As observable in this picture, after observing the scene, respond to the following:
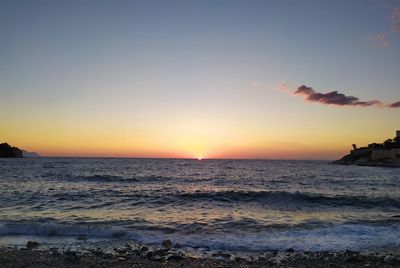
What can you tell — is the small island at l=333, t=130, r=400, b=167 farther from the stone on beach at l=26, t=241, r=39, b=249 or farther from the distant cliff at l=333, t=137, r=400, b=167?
the stone on beach at l=26, t=241, r=39, b=249

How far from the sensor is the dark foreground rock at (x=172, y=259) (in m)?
11.2

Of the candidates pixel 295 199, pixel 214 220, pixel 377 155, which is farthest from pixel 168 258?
pixel 377 155

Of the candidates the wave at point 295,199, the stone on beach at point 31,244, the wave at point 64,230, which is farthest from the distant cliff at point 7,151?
the stone on beach at point 31,244

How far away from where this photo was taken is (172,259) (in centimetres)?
1174

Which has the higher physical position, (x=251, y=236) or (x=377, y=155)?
(x=377, y=155)

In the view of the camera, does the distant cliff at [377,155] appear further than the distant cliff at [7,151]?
No

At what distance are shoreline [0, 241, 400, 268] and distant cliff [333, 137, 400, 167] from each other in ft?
358

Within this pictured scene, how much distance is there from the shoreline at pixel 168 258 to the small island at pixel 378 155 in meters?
109

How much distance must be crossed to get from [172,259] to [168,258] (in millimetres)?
147

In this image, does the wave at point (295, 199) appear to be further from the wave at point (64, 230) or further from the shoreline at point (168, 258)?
the shoreline at point (168, 258)

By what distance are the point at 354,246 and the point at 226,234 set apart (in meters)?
4.94

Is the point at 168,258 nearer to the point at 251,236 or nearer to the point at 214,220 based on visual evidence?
the point at 251,236

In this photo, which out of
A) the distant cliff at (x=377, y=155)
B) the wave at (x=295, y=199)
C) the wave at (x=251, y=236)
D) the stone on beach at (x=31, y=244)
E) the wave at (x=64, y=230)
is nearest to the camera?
the stone on beach at (x=31, y=244)

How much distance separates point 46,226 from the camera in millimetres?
16562
